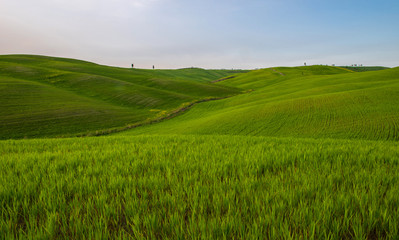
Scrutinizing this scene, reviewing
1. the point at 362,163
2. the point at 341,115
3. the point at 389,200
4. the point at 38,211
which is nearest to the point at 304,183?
the point at 389,200

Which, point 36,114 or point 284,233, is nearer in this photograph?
point 284,233

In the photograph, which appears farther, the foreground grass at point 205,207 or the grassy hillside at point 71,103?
the grassy hillside at point 71,103

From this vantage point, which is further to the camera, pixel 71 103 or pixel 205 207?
pixel 71 103

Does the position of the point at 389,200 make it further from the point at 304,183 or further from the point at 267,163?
the point at 267,163

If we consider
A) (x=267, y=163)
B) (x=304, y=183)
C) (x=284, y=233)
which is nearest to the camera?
(x=284, y=233)

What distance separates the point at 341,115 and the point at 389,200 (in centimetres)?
2073

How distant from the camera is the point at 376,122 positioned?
1538 centimetres

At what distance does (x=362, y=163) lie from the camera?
353cm

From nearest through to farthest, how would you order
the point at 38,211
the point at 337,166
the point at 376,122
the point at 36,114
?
the point at 38,211, the point at 337,166, the point at 376,122, the point at 36,114

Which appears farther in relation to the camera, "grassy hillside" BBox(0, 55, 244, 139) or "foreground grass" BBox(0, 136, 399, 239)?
"grassy hillside" BBox(0, 55, 244, 139)

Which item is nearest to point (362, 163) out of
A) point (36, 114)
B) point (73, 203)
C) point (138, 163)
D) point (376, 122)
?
point (138, 163)

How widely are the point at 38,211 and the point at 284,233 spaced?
2626mm

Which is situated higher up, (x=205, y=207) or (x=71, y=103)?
(x=71, y=103)

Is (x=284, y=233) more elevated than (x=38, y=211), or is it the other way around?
(x=284, y=233)
